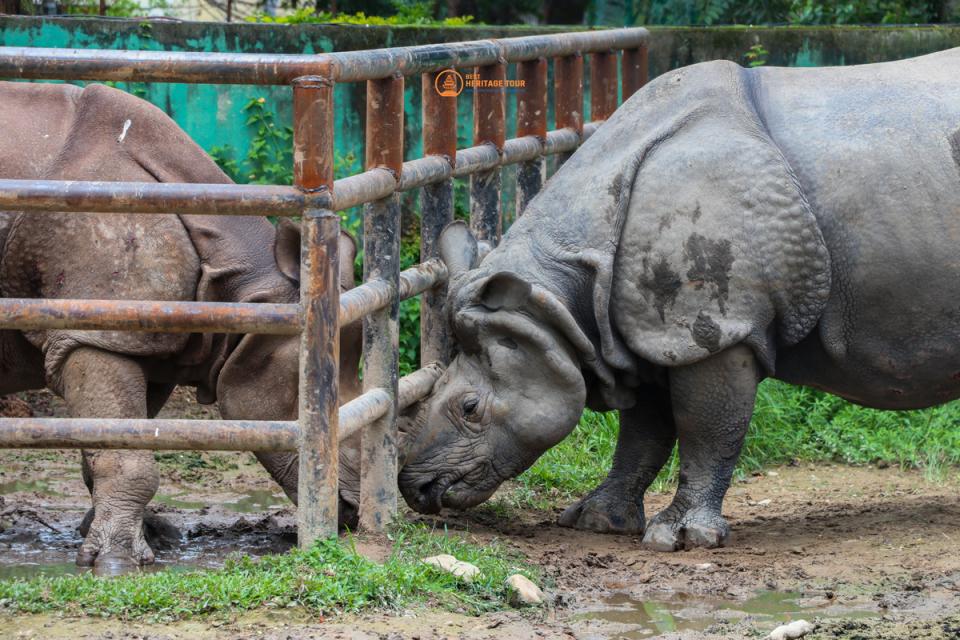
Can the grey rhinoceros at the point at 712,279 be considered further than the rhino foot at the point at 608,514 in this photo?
No

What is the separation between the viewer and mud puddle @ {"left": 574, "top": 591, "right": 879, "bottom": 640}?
4.79 m

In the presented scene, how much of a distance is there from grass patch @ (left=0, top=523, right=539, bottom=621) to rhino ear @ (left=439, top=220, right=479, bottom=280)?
5.07 feet

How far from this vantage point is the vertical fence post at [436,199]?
6285 mm

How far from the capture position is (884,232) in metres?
5.80

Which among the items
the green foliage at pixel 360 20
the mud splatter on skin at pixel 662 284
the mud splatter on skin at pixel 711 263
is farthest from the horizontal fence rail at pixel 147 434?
the green foliage at pixel 360 20

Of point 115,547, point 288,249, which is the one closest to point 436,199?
point 288,249

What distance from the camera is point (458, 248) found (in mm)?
6250

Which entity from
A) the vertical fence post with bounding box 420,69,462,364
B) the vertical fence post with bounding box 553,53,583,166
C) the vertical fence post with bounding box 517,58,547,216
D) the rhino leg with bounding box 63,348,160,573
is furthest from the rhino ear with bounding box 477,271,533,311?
the vertical fence post with bounding box 553,53,583,166

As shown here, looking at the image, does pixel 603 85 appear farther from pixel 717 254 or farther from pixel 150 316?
pixel 150 316

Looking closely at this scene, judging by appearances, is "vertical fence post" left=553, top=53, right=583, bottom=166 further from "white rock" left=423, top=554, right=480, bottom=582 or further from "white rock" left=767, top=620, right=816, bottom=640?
"white rock" left=767, top=620, right=816, bottom=640

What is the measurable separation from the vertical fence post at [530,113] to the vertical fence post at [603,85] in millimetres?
1013

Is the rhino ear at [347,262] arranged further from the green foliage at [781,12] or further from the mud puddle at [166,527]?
the green foliage at [781,12]

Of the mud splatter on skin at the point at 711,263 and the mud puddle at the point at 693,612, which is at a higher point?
the mud splatter on skin at the point at 711,263

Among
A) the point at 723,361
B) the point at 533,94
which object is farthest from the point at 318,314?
the point at 533,94
